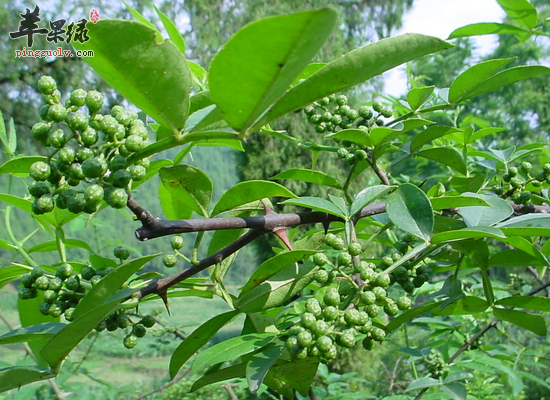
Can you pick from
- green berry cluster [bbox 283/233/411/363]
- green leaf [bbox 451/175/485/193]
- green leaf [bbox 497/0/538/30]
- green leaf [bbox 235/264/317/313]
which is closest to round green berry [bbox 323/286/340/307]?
green berry cluster [bbox 283/233/411/363]

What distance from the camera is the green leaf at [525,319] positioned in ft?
2.10

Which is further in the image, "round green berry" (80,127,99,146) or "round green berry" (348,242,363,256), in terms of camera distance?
"round green berry" (348,242,363,256)

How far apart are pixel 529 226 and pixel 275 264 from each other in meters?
0.31

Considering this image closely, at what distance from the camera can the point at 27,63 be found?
8133 millimetres

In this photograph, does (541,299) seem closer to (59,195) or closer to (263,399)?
(59,195)

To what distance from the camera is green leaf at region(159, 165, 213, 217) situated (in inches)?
23.8

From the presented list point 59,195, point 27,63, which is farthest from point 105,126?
point 27,63

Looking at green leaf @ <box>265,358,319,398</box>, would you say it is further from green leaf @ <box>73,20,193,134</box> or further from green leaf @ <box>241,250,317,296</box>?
green leaf @ <box>73,20,193,134</box>

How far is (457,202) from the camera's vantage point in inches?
22.5

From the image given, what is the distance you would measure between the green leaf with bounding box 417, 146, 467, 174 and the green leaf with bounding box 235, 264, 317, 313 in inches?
12.3

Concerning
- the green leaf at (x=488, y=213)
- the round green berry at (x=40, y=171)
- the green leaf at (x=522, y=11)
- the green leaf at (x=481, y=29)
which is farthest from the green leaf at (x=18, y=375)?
the green leaf at (x=522, y=11)

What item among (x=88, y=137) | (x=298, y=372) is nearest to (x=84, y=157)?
(x=88, y=137)

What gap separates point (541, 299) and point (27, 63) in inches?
361

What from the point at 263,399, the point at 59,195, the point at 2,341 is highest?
the point at 59,195
